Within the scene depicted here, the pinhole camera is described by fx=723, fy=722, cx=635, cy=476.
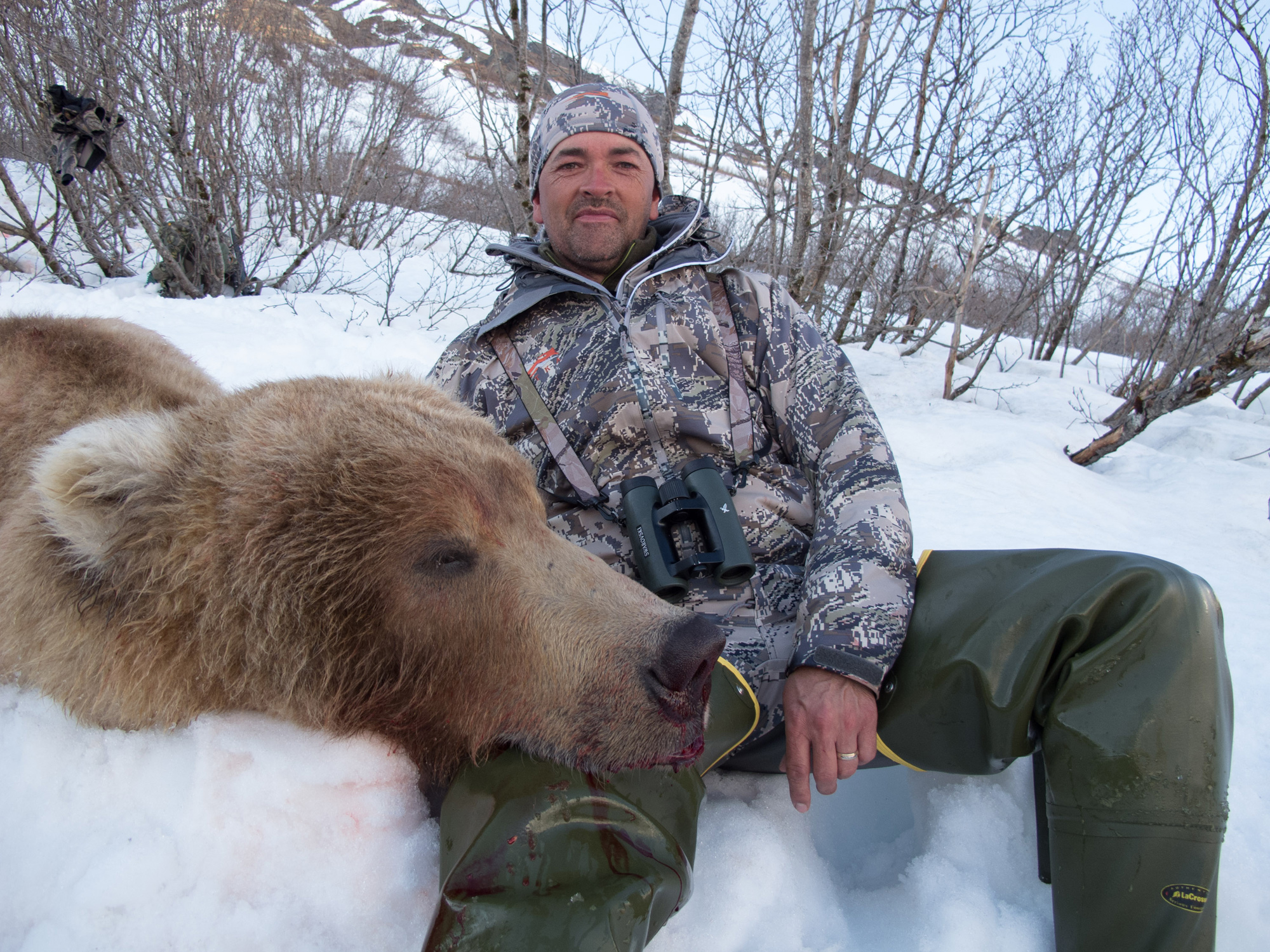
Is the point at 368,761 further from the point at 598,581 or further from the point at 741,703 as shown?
the point at 741,703

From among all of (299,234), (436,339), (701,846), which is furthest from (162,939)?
(299,234)

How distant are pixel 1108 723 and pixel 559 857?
1267 millimetres

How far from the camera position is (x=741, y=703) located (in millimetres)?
1985

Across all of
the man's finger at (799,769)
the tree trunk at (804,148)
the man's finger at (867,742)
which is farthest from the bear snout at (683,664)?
the tree trunk at (804,148)

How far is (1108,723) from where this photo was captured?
1.65m

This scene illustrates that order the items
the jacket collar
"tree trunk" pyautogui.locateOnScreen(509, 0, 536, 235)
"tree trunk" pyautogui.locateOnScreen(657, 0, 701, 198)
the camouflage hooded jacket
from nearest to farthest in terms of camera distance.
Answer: the camouflage hooded jacket < the jacket collar < "tree trunk" pyautogui.locateOnScreen(509, 0, 536, 235) < "tree trunk" pyautogui.locateOnScreen(657, 0, 701, 198)

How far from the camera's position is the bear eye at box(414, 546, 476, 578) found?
1.67 m

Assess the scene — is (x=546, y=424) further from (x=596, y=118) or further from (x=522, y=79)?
(x=522, y=79)

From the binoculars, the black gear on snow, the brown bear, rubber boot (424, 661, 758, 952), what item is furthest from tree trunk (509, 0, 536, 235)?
rubber boot (424, 661, 758, 952)

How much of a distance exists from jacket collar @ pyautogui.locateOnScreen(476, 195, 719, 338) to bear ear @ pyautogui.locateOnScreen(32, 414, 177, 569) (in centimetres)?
162

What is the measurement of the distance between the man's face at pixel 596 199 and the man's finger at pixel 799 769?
Result: 2.18 m

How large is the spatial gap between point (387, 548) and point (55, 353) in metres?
1.84

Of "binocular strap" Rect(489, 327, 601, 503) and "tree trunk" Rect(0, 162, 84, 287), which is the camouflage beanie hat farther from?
"tree trunk" Rect(0, 162, 84, 287)

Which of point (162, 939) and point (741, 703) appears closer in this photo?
point (162, 939)
